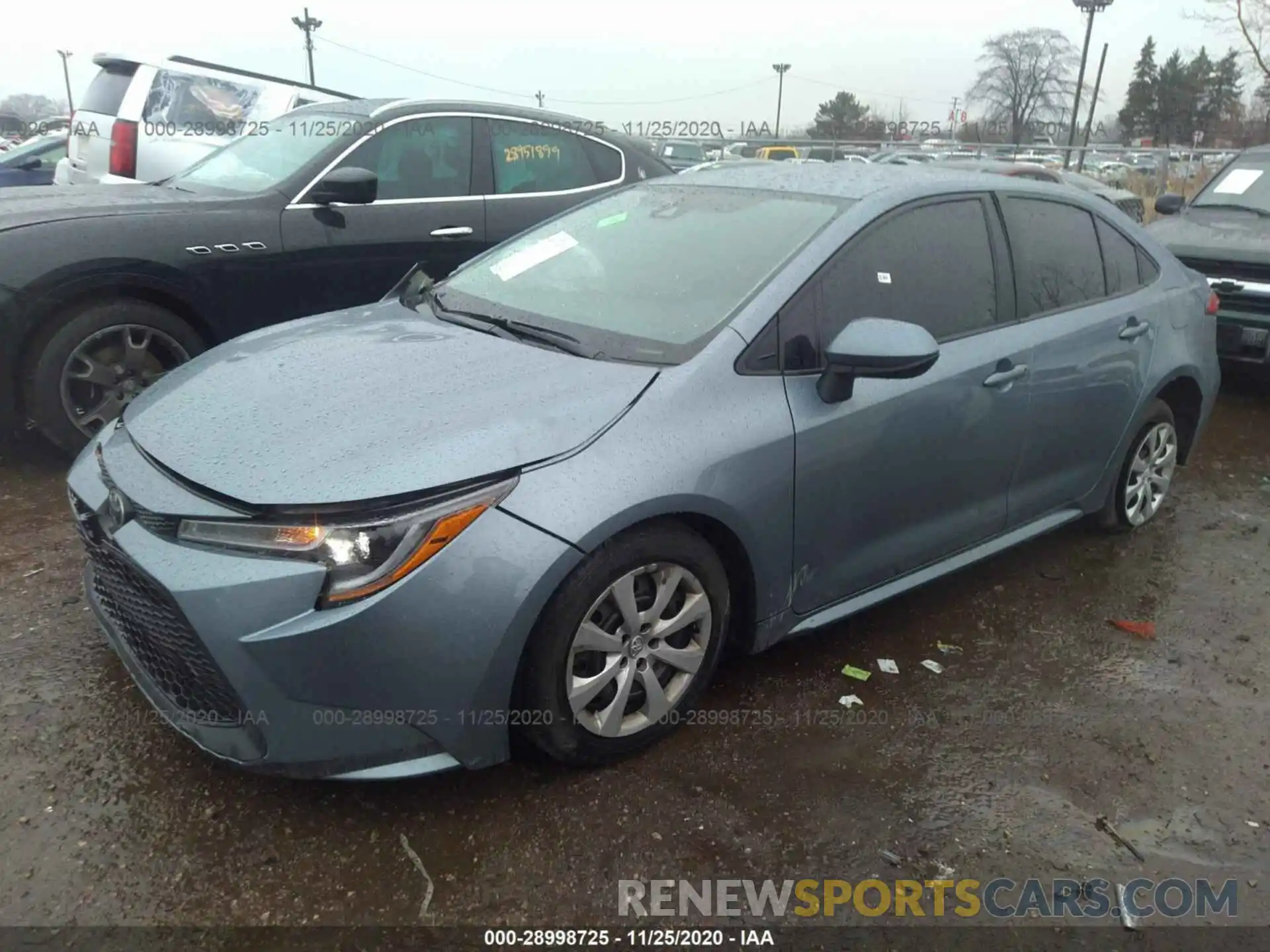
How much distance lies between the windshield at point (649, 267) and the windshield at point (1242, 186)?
558 cm

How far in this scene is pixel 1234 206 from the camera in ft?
23.2

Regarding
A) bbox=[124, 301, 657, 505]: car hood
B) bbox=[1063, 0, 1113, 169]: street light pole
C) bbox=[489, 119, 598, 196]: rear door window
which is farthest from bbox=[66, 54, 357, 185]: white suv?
bbox=[1063, 0, 1113, 169]: street light pole

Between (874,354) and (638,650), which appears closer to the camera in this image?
(638,650)

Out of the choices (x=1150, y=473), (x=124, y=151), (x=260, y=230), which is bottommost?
(x=1150, y=473)

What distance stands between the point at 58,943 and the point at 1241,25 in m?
23.7

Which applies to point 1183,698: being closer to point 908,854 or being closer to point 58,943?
point 908,854

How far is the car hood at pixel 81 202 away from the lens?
416 centimetres

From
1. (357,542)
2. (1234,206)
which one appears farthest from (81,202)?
(1234,206)

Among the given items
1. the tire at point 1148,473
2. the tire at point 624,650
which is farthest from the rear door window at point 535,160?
the tire at point 624,650

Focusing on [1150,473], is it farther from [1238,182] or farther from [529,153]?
[1238,182]

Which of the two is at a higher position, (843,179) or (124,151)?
(843,179)

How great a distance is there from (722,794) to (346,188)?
345 centimetres

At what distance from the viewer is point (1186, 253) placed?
6.54m

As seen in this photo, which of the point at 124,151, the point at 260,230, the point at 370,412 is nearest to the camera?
the point at 370,412
